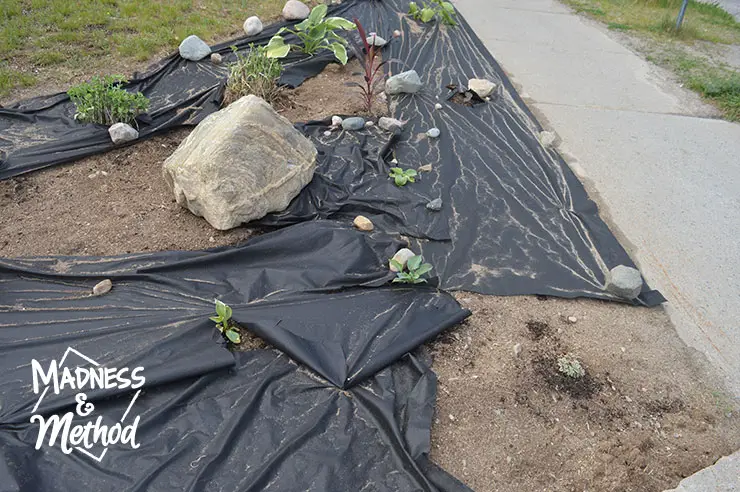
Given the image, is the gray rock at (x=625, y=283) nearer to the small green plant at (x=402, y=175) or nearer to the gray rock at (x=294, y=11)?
the small green plant at (x=402, y=175)

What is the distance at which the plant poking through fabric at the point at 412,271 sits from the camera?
2.65 meters

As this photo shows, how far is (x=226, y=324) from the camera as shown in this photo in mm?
2334

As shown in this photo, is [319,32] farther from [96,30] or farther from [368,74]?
[96,30]

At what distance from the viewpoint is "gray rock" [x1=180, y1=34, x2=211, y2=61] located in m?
4.64

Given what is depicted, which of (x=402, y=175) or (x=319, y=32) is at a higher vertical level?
(x=319, y=32)

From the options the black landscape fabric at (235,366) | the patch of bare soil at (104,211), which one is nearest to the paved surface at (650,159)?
the black landscape fabric at (235,366)

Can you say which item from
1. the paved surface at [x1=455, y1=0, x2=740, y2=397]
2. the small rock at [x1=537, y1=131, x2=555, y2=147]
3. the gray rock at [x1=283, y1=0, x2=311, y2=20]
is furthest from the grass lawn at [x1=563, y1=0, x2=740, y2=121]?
the gray rock at [x1=283, y1=0, x2=311, y2=20]

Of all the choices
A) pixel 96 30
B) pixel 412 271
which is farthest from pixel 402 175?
pixel 96 30

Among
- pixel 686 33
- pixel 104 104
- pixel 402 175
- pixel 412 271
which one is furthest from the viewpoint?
pixel 686 33

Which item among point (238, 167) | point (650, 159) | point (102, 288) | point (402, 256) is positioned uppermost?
point (238, 167)

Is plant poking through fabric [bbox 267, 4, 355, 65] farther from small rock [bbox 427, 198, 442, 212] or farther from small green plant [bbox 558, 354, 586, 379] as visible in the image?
small green plant [bbox 558, 354, 586, 379]

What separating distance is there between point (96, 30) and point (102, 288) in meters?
3.83

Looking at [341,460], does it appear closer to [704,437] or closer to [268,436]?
[268,436]

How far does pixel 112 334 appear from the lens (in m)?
2.27
